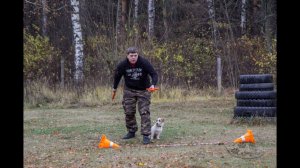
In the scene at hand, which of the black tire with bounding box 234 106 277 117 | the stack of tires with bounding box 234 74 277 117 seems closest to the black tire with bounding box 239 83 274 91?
the stack of tires with bounding box 234 74 277 117

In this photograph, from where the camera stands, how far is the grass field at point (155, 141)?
8.23 meters

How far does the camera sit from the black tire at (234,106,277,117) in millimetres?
12711

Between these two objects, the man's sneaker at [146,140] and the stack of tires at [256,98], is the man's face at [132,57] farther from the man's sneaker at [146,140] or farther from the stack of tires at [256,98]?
the stack of tires at [256,98]

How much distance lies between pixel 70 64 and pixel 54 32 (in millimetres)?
4849

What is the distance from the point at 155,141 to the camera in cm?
1050

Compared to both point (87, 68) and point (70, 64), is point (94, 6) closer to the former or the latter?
point (70, 64)

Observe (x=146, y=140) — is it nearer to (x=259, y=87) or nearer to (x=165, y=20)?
(x=259, y=87)

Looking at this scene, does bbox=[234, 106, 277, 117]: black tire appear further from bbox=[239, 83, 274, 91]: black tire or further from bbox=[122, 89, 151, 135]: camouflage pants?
bbox=[122, 89, 151, 135]: camouflage pants

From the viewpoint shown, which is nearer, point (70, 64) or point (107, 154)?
point (107, 154)

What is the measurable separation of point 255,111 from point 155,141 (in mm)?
3509

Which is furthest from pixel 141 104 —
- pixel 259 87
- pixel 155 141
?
pixel 259 87
